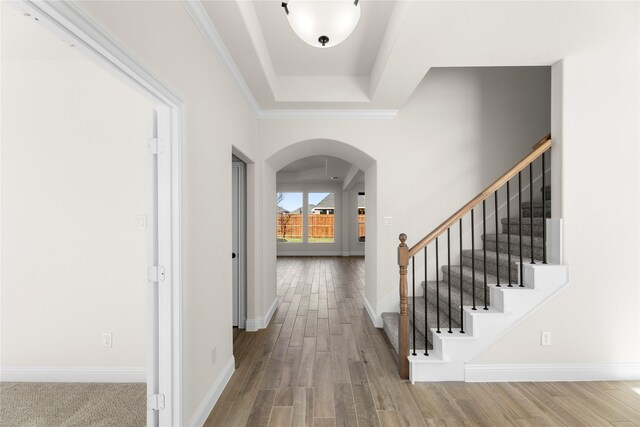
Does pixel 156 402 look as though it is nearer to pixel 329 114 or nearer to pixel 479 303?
pixel 479 303

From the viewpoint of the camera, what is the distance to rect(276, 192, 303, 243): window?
10727 millimetres

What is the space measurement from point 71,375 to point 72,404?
42 cm

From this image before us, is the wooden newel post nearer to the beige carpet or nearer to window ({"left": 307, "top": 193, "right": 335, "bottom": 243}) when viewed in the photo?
the beige carpet

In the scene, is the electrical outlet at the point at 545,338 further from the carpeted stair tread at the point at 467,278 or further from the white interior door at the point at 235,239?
the white interior door at the point at 235,239

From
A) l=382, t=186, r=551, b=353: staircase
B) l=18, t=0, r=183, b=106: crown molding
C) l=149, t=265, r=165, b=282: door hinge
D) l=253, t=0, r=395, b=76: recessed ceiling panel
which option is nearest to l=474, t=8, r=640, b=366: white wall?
l=382, t=186, r=551, b=353: staircase

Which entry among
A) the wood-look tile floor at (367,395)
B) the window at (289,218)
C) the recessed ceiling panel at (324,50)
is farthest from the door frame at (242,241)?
the window at (289,218)

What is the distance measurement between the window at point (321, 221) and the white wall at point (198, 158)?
796 centimetres

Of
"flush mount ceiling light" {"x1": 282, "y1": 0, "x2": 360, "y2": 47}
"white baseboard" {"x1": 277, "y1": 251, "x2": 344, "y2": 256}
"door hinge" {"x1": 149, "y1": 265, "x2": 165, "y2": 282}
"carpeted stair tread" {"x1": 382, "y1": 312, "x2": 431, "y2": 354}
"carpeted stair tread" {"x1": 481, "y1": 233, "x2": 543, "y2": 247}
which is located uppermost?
"flush mount ceiling light" {"x1": 282, "y1": 0, "x2": 360, "y2": 47}

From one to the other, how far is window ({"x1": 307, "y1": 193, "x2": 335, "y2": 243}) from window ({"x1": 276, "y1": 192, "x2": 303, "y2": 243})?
364mm

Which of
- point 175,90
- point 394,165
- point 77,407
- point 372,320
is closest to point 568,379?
point 372,320

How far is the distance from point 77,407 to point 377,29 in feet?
12.6

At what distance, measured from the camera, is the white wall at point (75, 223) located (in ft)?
8.40

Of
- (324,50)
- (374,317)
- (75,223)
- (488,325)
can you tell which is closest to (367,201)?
(374,317)

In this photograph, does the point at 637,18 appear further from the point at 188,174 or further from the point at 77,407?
the point at 77,407
